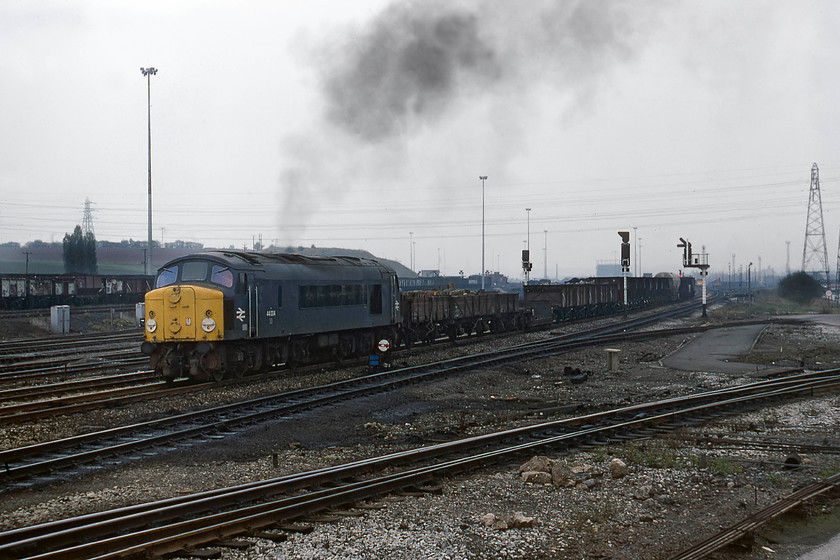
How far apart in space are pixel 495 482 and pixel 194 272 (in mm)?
11696

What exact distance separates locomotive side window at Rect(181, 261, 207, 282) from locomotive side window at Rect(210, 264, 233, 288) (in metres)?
0.26

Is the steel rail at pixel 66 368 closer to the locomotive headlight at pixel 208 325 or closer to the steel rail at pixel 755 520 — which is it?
the locomotive headlight at pixel 208 325

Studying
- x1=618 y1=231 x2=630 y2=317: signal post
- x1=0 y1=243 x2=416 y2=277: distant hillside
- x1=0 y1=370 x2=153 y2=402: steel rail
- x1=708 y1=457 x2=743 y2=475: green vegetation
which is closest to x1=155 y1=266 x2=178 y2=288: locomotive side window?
x1=0 y1=370 x2=153 y2=402: steel rail

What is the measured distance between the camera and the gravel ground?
24.3 ft

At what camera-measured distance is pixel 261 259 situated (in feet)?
66.0

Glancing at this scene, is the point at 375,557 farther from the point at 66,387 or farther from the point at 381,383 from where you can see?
the point at 66,387

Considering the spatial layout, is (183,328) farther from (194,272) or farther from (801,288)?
(801,288)

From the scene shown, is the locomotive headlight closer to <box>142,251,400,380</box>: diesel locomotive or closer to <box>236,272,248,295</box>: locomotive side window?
<box>142,251,400,380</box>: diesel locomotive

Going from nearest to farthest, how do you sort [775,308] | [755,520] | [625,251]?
[755,520] → [625,251] → [775,308]

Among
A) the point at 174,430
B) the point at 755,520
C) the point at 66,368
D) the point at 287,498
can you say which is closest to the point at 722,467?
the point at 755,520

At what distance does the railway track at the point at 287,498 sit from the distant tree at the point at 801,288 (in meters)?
70.6

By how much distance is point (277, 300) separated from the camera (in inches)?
779

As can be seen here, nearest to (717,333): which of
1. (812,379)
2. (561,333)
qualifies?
(561,333)

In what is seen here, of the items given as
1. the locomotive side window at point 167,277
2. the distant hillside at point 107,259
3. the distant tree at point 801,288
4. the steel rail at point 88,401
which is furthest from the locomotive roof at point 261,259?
the distant hillside at point 107,259
